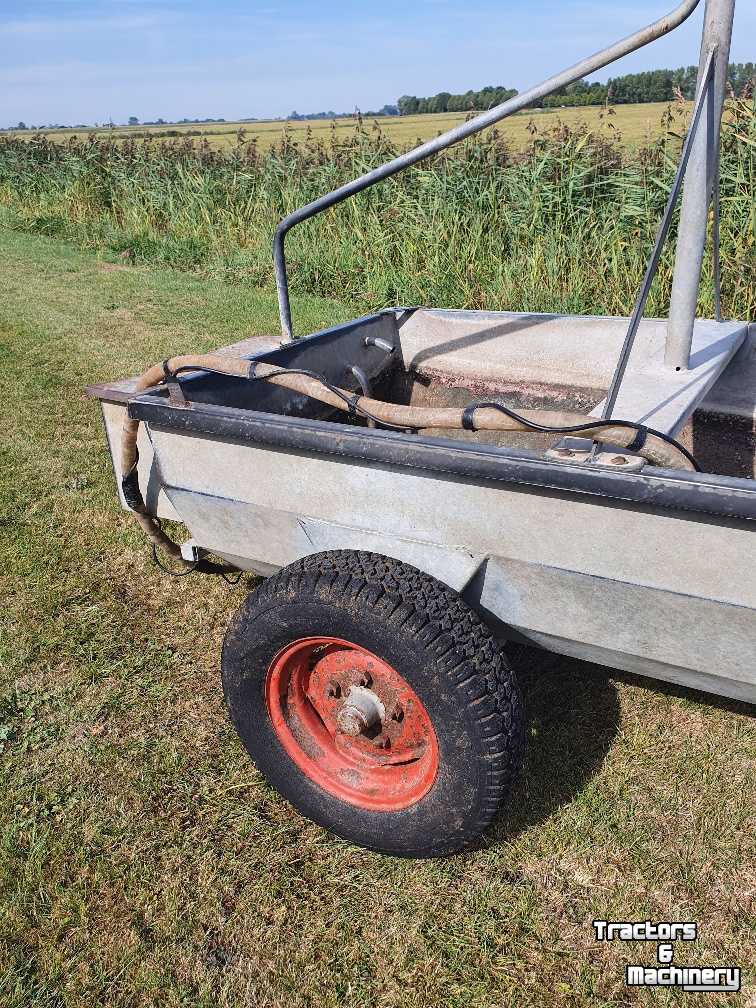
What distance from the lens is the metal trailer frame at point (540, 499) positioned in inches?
56.7

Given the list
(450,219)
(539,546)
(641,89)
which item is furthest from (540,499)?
(641,89)

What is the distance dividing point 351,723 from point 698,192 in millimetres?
1619

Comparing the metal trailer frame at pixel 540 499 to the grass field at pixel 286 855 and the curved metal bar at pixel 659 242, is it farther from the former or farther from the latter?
the grass field at pixel 286 855

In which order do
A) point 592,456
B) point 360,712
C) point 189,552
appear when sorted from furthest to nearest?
point 189,552, point 360,712, point 592,456

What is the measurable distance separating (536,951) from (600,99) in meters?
6.29

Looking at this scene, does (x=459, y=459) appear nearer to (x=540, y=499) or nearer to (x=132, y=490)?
(x=540, y=499)

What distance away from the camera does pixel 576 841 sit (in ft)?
6.55

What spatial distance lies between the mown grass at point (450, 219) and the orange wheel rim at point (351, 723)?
411 centimetres

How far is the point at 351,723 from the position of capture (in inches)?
73.8

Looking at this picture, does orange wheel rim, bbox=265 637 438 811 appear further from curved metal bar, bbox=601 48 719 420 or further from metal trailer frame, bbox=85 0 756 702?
curved metal bar, bbox=601 48 719 420

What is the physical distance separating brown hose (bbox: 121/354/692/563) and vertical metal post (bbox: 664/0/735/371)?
0.43 metres

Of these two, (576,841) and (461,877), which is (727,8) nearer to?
(576,841)

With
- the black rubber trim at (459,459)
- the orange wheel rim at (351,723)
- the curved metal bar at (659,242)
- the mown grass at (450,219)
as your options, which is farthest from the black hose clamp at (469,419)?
the mown grass at (450,219)

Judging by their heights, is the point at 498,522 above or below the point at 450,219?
below
